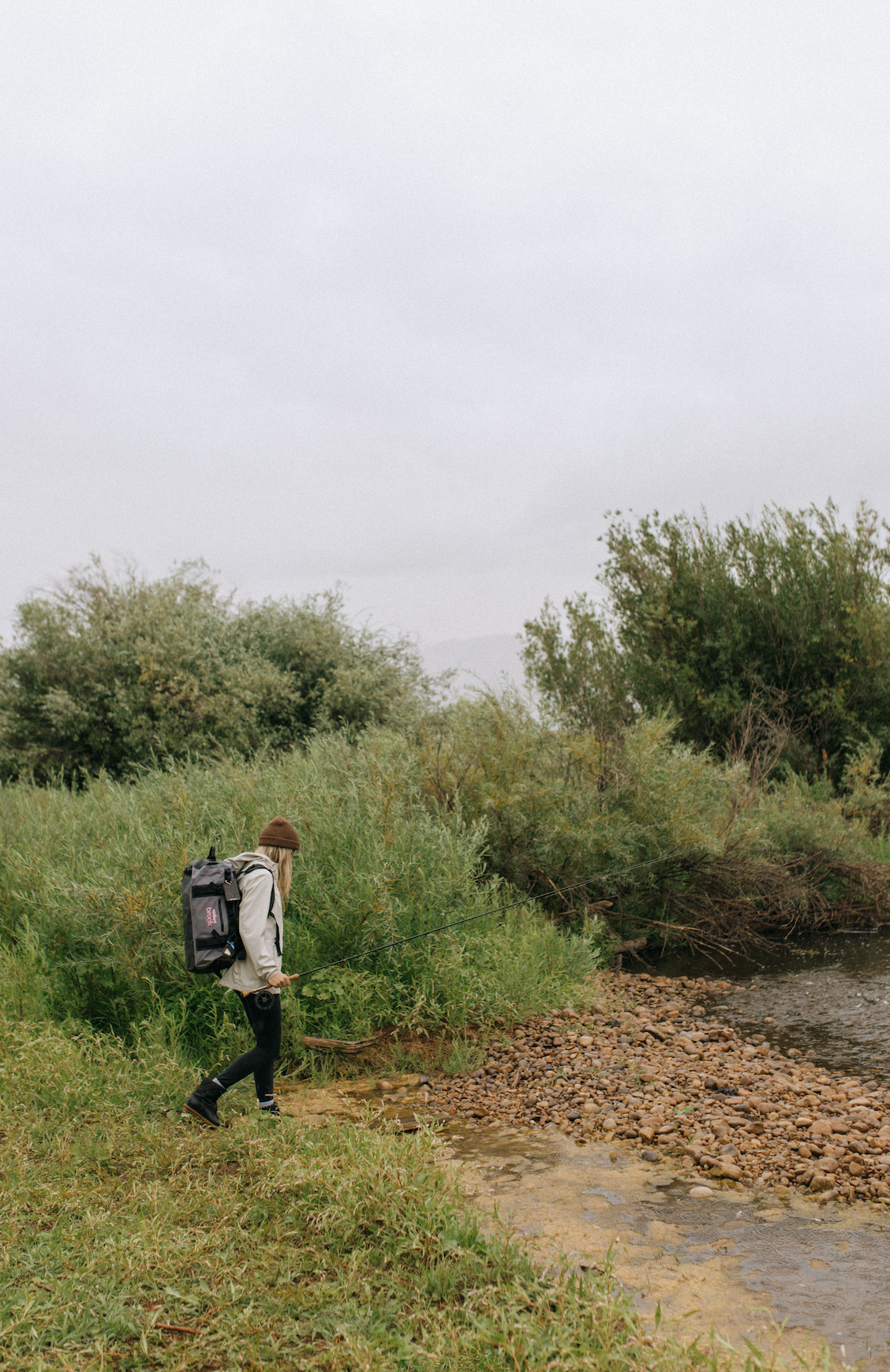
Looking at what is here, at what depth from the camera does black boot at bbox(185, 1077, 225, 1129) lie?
16.7 ft

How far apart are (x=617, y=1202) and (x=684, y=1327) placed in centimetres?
132

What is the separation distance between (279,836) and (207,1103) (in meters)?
1.51

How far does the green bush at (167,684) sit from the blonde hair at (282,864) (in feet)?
34.7

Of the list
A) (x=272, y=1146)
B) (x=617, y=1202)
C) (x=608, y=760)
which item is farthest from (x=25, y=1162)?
(x=608, y=760)

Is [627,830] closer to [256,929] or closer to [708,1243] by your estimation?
[256,929]

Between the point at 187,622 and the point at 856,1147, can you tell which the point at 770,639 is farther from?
the point at 856,1147

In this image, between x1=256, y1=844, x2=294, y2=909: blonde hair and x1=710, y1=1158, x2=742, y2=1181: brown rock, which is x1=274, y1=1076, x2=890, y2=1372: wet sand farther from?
x1=256, y1=844, x2=294, y2=909: blonde hair

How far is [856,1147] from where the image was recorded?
201 inches

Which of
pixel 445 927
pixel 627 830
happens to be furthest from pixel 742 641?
pixel 445 927

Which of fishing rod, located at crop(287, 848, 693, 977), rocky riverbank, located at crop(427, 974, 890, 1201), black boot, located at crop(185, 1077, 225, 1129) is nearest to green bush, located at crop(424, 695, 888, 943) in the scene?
fishing rod, located at crop(287, 848, 693, 977)

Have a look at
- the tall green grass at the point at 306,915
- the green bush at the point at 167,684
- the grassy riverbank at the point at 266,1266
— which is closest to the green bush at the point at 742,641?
the green bush at the point at 167,684

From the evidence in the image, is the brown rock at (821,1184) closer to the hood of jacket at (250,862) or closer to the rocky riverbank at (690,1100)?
the rocky riverbank at (690,1100)

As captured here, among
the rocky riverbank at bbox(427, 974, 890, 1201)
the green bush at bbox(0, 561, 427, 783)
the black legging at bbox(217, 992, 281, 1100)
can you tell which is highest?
the green bush at bbox(0, 561, 427, 783)

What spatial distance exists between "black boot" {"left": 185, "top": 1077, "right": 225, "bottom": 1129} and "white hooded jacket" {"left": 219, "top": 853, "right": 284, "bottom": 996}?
1.80 feet
